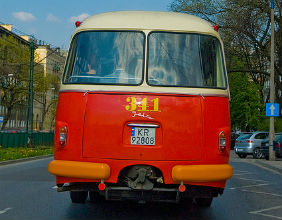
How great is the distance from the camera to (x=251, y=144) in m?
31.5

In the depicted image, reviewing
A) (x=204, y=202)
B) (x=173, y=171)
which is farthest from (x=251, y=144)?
(x=173, y=171)

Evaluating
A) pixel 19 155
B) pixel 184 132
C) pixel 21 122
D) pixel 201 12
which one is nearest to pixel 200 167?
pixel 184 132

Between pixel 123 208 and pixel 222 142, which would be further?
pixel 123 208

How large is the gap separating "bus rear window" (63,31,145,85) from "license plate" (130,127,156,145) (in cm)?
63

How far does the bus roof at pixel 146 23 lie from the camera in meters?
7.46

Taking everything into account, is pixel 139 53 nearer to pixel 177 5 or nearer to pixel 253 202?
pixel 253 202

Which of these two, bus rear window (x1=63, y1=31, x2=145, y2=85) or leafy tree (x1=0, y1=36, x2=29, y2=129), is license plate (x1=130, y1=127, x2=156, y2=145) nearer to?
bus rear window (x1=63, y1=31, x2=145, y2=85)

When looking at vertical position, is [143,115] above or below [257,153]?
above

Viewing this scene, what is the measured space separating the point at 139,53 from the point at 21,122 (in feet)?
291

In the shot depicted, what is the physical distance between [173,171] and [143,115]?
2.65ft

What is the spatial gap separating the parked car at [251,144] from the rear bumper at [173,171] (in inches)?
974

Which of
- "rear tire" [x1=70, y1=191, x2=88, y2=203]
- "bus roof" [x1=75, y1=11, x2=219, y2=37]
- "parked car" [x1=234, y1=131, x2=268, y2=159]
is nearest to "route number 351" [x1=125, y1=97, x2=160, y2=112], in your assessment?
"bus roof" [x1=75, y1=11, x2=219, y2=37]

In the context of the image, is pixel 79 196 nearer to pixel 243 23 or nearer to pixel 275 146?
pixel 275 146

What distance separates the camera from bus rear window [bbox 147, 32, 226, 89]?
7207 millimetres
